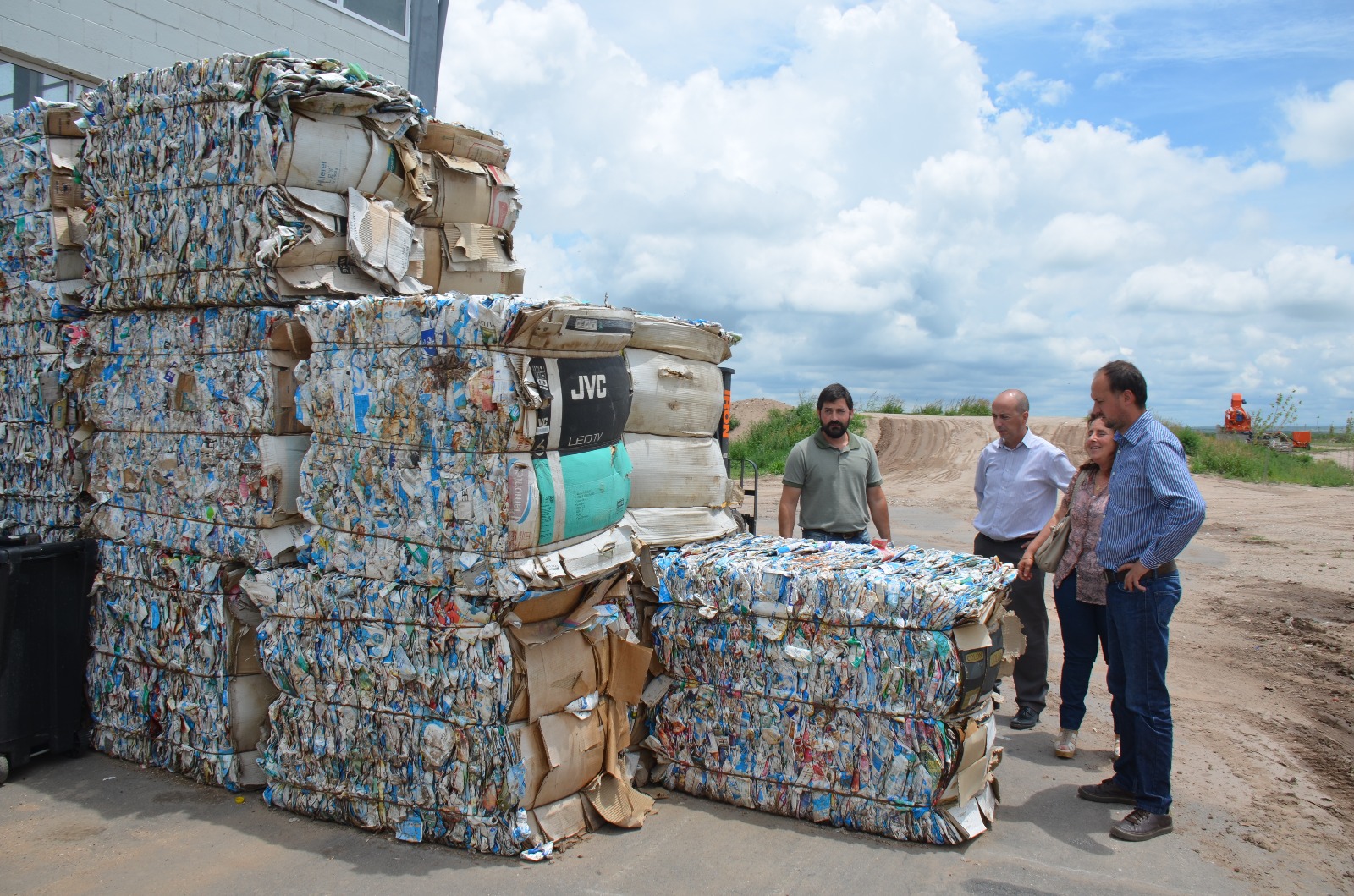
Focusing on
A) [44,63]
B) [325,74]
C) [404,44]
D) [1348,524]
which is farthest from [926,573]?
[1348,524]

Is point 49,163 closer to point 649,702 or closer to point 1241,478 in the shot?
point 649,702

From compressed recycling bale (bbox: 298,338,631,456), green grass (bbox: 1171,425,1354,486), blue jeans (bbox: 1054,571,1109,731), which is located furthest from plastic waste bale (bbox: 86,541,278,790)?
green grass (bbox: 1171,425,1354,486)

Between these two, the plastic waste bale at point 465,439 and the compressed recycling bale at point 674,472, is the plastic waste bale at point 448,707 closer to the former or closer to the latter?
the plastic waste bale at point 465,439

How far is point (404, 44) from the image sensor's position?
11.3m

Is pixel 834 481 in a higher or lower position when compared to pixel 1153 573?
higher

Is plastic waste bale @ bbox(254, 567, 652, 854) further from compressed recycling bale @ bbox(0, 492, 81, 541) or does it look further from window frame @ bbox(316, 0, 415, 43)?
window frame @ bbox(316, 0, 415, 43)

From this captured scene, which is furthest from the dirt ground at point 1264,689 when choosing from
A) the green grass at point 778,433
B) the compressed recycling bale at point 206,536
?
the green grass at point 778,433

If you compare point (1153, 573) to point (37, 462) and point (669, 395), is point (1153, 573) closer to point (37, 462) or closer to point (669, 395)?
point (669, 395)

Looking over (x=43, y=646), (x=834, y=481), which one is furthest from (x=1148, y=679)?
(x=43, y=646)

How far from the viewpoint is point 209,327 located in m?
3.86

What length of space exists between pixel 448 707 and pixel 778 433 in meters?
20.2

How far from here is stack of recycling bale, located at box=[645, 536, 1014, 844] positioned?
3.41 m

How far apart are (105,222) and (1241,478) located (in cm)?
2133

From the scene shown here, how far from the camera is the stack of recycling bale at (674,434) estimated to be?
13.8ft
